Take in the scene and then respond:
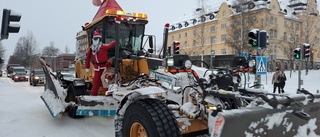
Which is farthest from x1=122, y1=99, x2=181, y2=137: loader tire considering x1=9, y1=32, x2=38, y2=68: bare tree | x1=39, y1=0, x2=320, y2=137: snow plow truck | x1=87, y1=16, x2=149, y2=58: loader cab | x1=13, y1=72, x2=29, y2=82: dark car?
x1=9, y1=32, x2=38, y2=68: bare tree

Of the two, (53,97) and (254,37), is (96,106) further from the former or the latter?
(254,37)

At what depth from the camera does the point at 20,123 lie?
22.9 feet

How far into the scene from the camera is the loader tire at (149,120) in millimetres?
3314

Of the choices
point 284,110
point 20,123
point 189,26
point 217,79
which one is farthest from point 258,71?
point 189,26

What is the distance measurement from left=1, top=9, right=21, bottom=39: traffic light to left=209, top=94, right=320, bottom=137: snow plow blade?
5072 mm

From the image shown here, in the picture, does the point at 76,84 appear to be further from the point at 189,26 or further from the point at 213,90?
the point at 189,26

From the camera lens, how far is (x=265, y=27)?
3006 centimetres

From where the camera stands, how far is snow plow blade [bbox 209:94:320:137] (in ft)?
9.30

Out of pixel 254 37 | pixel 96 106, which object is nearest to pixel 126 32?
pixel 96 106

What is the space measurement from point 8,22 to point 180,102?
413cm

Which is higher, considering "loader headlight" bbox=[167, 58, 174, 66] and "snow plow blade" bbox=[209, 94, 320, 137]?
"loader headlight" bbox=[167, 58, 174, 66]

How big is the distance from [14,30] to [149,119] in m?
4.64

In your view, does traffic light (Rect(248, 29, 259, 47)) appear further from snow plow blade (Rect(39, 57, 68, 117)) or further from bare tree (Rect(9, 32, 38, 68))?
bare tree (Rect(9, 32, 38, 68))

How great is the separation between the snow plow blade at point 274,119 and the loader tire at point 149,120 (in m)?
0.60
